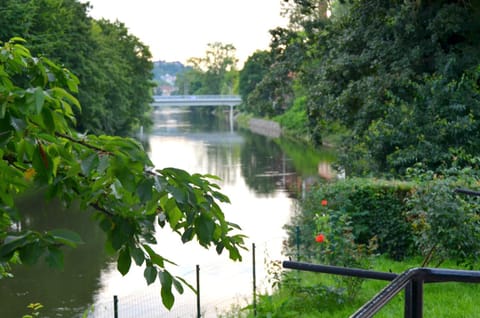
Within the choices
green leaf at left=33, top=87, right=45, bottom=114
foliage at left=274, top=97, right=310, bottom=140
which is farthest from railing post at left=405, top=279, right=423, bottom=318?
foliage at left=274, top=97, right=310, bottom=140

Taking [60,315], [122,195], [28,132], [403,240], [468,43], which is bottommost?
[60,315]

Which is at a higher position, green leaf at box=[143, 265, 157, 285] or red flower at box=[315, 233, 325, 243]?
green leaf at box=[143, 265, 157, 285]

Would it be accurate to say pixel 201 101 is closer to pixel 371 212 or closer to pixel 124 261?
pixel 371 212

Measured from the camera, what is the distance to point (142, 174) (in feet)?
7.55

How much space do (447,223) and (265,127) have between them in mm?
65431

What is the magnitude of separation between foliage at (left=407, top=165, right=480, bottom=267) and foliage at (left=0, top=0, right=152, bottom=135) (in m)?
14.8

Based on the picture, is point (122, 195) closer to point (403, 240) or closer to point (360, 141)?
point (403, 240)

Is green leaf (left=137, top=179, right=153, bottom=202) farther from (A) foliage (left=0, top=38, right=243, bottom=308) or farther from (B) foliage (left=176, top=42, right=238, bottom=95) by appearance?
(B) foliage (left=176, top=42, right=238, bottom=95)

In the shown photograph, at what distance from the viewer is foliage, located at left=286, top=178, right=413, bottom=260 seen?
11500mm

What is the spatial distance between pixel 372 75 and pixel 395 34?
1.30 meters

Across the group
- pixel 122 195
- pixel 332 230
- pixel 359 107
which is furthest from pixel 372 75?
pixel 122 195

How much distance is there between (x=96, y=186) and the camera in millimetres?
2648

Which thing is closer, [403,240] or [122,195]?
[122,195]

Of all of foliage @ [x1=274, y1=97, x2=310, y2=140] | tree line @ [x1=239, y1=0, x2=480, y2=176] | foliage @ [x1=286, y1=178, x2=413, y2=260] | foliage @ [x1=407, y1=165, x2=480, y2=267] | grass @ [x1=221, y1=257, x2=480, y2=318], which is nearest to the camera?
grass @ [x1=221, y1=257, x2=480, y2=318]
